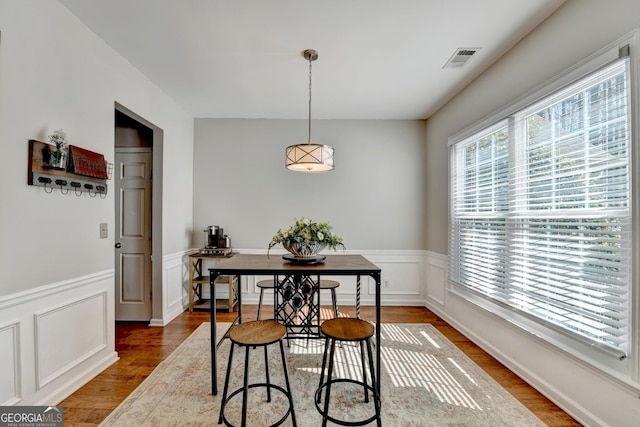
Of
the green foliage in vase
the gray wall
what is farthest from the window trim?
the green foliage in vase

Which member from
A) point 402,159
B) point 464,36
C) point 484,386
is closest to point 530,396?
Answer: point 484,386

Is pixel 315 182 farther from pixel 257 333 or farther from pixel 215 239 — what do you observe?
pixel 257 333

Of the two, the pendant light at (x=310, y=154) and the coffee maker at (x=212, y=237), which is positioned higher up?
the pendant light at (x=310, y=154)

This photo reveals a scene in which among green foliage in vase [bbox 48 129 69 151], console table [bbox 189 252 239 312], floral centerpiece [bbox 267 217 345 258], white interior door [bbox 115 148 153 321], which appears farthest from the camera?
console table [bbox 189 252 239 312]

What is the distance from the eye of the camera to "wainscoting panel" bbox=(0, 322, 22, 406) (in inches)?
63.6

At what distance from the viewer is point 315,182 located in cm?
422

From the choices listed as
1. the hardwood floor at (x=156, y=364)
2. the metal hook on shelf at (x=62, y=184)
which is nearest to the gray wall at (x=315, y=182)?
the hardwood floor at (x=156, y=364)

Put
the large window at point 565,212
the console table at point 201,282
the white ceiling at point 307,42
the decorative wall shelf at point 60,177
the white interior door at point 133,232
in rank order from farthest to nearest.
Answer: the console table at point 201,282 → the white interior door at point 133,232 → the white ceiling at point 307,42 → the decorative wall shelf at point 60,177 → the large window at point 565,212

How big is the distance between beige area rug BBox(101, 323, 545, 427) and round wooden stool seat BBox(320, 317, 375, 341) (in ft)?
1.87

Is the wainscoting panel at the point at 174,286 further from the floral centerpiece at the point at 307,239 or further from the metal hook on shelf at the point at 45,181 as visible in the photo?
the floral centerpiece at the point at 307,239

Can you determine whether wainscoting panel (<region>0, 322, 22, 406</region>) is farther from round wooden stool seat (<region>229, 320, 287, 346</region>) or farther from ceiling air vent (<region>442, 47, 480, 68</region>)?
ceiling air vent (<region>442, 47, 480, 68</region>)

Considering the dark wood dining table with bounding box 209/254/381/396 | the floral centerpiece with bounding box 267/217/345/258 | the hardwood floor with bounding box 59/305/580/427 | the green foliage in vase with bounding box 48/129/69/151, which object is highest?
the green foliage in vase with bounding box 48/129/69/151

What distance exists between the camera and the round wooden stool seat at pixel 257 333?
1633 millimetres

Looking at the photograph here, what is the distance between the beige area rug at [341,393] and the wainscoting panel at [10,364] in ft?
1.74
